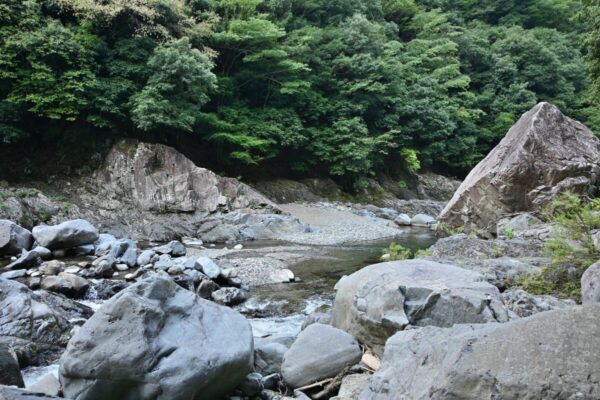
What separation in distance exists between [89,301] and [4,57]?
35.5ft

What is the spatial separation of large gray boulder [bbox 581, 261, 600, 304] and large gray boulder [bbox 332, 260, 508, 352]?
937mm

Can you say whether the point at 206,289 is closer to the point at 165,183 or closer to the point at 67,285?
the point at 67,285

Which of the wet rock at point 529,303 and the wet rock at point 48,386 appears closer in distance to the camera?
the wet rock at point 48,386

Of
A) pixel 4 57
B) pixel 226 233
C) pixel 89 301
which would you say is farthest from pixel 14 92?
pixel 89 301

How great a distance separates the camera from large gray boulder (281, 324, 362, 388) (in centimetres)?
455

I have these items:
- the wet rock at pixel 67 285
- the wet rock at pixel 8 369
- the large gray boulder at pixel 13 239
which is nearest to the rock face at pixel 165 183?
the large gray boulder at pixel 13 239

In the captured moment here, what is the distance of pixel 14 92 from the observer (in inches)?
597

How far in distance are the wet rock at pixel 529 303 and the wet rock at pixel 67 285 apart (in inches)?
274

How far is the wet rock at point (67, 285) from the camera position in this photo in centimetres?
802

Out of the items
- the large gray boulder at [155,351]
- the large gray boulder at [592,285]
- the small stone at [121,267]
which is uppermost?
the large gray boulder at [592,285]

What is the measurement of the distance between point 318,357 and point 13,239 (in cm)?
916

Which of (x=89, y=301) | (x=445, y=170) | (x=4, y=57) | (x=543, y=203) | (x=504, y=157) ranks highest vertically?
(x=4, y=57)

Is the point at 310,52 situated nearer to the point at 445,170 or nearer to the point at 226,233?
the point at 226,233

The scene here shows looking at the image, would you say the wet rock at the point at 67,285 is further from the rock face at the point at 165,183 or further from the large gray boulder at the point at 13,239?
the rock face at the point at 165,183
